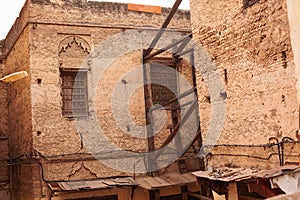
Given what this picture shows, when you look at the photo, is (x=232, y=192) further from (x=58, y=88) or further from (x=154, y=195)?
(x=58, y=88)

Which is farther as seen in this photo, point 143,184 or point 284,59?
point 143,184

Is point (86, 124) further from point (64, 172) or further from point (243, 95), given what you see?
point (243, 95)

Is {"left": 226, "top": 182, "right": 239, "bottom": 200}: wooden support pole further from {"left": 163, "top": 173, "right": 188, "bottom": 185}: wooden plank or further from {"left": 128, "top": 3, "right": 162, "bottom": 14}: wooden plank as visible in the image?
{"left": 128, "top": 3, "right": 162, "bottom": 14}: wooden plank

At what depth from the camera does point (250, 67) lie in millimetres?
6930

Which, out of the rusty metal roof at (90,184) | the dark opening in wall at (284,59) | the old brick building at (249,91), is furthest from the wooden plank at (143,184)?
the dark opening in wall at (284,59)

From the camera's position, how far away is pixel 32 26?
1050 cm

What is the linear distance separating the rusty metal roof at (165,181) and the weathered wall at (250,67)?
2929 millimetres

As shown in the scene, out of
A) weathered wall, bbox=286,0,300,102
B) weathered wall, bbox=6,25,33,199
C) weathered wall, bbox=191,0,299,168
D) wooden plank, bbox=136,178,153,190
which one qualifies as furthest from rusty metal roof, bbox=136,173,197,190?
weathered wall, bbox=286,0,300,102

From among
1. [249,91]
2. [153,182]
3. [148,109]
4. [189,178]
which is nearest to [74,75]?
[148,109]

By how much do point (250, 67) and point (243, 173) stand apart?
6.75 ft

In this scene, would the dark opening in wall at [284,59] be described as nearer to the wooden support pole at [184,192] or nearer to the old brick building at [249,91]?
the old brick building at [249,91]

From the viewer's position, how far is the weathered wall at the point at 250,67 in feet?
20.4

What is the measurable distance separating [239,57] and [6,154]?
8.98 metres

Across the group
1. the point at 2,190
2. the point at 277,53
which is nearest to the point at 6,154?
the point at 2,190
